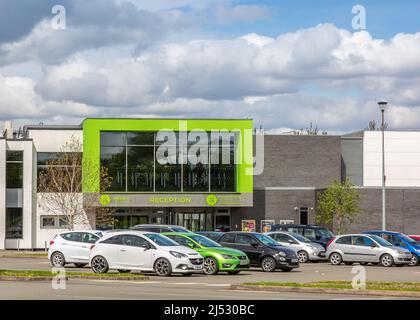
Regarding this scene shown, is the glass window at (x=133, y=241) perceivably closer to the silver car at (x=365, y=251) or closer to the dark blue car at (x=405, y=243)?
the silver car at (x=365, y=251)

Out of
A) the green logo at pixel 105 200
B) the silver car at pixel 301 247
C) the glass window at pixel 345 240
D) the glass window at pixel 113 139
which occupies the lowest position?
the silver car at pixel 301 247

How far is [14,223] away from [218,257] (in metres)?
33.1

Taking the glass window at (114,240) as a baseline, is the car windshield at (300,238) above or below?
below

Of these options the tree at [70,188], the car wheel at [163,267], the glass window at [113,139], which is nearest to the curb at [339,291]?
the car wheel at [163,267]

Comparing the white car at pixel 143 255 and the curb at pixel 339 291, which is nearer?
the curb at pixel 339 291

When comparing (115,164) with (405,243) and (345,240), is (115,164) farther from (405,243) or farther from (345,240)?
(405,243)

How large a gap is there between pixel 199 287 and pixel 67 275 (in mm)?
5266

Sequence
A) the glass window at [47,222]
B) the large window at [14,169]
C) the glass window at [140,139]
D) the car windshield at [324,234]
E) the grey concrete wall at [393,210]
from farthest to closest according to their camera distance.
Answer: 1. the grey concrete wall at [393,210]
2. the glass window at [140,139]
3. the glass window at [47,222]
4. the large window at [14,169]
5. the car windshield at [324,234]

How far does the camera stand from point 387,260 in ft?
129

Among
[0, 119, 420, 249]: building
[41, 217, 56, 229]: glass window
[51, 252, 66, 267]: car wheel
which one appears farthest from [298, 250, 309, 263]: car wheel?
[41, 217, 56, 229]: glass window

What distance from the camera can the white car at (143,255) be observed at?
97.8ft

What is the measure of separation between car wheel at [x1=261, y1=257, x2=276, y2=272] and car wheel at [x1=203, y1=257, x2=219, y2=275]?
2.61 metres

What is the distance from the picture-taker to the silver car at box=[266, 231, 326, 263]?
140 ft

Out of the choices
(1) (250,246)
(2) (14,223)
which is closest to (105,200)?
(2) (14,223)
